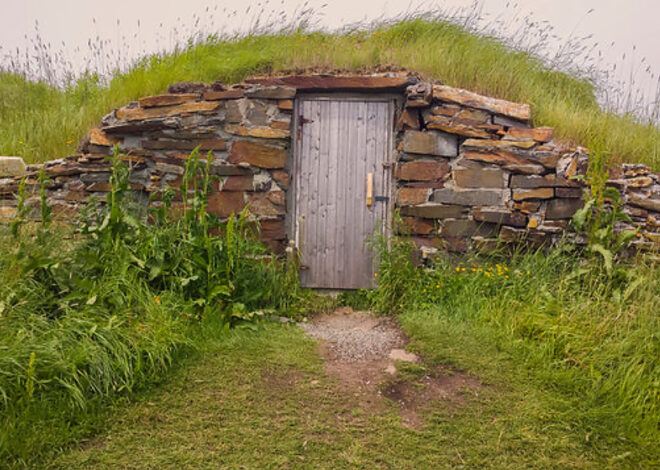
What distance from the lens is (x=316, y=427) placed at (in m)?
3.15

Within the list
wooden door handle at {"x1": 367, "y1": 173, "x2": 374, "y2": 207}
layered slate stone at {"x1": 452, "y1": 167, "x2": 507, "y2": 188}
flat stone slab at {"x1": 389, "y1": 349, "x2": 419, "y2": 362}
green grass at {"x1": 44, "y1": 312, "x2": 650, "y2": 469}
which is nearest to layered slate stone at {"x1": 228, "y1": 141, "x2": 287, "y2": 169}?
wooden door handle at {"x1": 367, "y1": 173, "x2": 374, "y2": 207}

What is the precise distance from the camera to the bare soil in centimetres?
346

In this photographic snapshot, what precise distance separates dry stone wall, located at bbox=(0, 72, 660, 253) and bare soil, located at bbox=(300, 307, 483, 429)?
1.52m

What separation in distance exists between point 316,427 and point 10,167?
5.21 m

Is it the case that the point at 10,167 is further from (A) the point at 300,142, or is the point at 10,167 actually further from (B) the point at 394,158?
(B) the point at 394,158

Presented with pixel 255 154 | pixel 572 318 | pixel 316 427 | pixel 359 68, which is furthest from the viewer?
pixel 359 68

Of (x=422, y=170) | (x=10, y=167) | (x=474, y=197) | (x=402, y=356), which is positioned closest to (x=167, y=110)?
(x=10, y=167)

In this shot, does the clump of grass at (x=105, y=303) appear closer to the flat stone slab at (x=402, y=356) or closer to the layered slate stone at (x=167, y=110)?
the layered slate stone at (x=167, y=110)

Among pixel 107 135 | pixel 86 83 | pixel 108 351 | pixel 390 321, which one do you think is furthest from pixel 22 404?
pixel 86 83

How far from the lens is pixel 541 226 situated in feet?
18.0

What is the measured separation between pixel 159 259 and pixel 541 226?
4186mm

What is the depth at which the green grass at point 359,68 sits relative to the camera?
6.13 m

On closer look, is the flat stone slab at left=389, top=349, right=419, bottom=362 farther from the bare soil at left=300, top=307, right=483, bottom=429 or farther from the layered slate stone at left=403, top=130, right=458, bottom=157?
the layered slate stone at left=403, top=130, right=458, bottom=157

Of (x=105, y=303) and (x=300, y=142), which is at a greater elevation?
(x=300, y=142)
